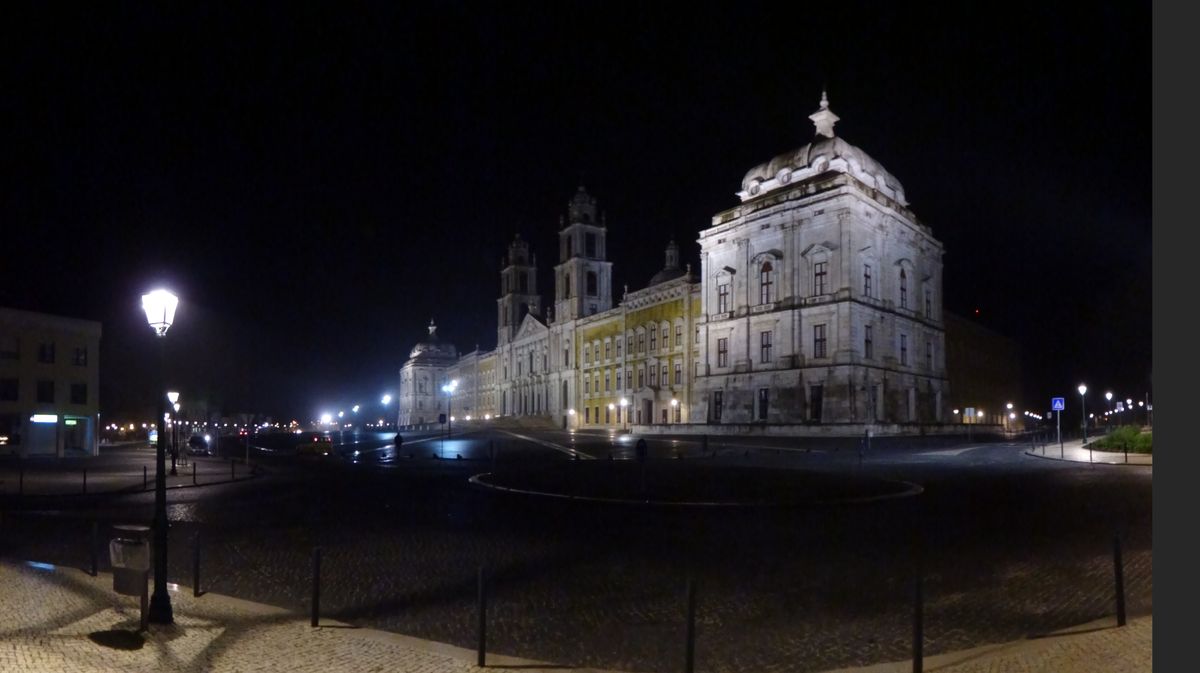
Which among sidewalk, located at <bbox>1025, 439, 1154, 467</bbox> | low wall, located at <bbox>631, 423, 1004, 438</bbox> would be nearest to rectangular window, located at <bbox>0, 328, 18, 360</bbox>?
low wall, located at <bbox>631, 423, 1004, 438</bbox>

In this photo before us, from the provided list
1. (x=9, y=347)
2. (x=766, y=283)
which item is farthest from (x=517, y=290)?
(x=9, y=347)

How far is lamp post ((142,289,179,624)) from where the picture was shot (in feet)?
29.2

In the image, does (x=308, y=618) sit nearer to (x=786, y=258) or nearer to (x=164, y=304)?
(x=164, y=304)

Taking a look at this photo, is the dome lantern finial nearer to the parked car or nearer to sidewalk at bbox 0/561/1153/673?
the parked car

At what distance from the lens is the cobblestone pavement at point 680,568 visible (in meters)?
8.41

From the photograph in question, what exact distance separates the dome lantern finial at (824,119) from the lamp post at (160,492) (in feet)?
191

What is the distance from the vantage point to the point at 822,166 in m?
60.1

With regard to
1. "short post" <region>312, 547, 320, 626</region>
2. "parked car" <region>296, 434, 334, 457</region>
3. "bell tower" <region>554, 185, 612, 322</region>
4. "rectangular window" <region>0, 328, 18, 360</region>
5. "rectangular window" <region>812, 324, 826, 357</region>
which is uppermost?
"bell tower" <region>554, 185, 612, 322</region>

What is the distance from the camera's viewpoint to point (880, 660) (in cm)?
754

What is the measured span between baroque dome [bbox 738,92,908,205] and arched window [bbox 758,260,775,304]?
5826mm

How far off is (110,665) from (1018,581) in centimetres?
979

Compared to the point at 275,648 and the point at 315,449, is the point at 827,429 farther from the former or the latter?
the point at 275,648

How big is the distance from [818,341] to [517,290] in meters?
70.9

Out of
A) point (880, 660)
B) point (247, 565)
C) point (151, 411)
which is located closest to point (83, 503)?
point (247, 565)
